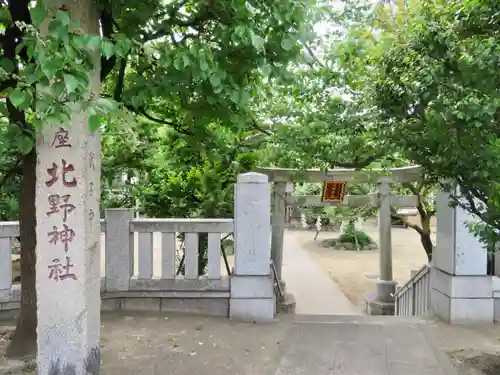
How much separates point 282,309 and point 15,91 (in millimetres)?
7737

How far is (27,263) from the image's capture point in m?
3.96

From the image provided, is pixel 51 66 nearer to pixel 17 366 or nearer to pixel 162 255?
pixel 17 366

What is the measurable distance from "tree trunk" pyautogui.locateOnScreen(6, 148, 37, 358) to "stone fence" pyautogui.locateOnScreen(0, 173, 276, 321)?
1.50 m

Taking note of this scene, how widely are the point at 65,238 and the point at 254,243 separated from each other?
2.58 meters

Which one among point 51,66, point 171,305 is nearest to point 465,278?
point 171,305

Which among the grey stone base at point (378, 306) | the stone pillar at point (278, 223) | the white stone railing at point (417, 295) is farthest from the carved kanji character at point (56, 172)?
the grey stone base at point (378, 306)

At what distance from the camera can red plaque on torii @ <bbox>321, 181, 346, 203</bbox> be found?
32.2 feet

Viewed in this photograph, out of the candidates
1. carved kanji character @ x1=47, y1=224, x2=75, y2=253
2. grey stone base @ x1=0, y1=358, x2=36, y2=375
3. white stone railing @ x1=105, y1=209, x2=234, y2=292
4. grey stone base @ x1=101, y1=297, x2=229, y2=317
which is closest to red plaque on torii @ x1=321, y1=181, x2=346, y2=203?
white stone railing @ x1=105, y1=209, x2=234, y2=292

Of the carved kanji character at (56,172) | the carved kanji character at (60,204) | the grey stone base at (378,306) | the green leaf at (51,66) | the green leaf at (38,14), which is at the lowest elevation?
the grey stone base at (378,306)

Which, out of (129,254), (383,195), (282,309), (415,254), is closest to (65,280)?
(129,254)

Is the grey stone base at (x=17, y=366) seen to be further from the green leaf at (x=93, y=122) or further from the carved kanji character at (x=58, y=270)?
the green leaf at (x=93, y=122)

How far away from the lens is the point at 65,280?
3.21m

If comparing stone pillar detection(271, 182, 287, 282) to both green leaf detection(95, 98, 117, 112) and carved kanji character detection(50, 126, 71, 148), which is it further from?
green leaf detection(95, 98, 117, 112)

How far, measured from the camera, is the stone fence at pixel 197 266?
211 inches
